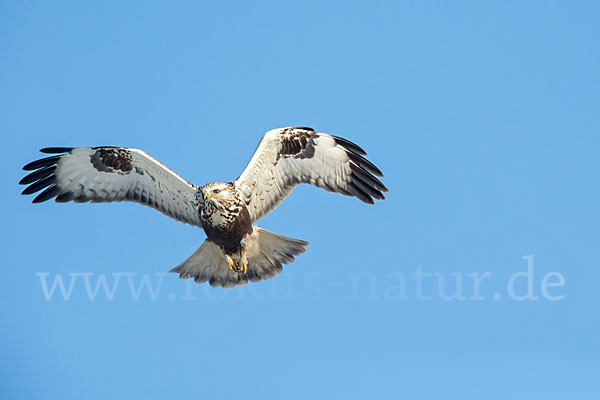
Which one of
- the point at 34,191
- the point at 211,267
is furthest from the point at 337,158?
the point at 34,191

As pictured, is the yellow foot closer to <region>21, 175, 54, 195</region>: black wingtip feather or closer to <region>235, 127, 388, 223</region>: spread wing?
<region>235, 127, 388, 223</region>: spread wing

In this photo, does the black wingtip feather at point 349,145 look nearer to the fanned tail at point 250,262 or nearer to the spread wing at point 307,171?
the spread wing at point 307,171

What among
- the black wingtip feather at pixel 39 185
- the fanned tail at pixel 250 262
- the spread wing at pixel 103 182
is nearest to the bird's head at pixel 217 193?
the spread wing at pixel 103 182

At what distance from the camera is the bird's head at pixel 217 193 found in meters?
9.52

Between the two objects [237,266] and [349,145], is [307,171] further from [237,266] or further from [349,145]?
[237,266]

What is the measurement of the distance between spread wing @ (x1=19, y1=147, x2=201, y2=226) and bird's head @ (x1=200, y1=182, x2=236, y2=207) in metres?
0.75

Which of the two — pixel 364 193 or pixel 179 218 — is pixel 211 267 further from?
pixel 364 193

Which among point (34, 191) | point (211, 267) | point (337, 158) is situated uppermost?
point (337, 158)

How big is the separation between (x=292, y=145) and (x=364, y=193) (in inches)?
45.8

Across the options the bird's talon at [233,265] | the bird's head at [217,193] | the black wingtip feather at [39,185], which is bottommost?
the bird's talon at [233,265]

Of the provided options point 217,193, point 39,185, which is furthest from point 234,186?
point 39,185

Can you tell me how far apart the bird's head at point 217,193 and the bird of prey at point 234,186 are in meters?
0.04

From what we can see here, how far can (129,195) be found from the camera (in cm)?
1055

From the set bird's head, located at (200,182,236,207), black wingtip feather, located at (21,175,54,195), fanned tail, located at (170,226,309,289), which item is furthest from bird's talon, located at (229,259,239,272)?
black wingtip feather, located at (21,175,54,195)
